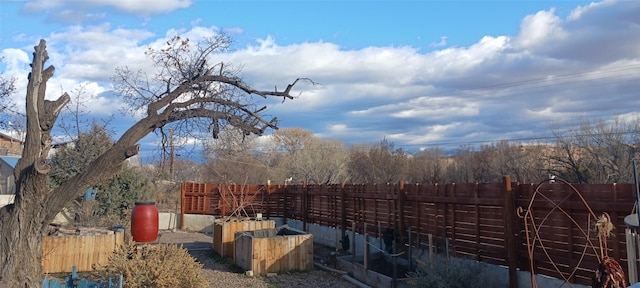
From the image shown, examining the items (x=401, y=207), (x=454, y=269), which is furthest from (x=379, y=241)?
(x=454, y=269)

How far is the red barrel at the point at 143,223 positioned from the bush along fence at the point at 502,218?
5782 millimetres

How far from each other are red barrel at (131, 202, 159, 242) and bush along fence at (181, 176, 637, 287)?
578 centimetres

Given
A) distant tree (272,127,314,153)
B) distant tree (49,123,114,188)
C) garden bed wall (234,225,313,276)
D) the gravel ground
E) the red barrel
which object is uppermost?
distant tree (272,127,314,153)

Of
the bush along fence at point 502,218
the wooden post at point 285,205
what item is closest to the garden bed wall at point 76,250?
the bush along fence at point 502,218

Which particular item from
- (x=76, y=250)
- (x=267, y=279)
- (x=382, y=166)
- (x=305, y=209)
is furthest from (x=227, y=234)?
(x=382, y=166)

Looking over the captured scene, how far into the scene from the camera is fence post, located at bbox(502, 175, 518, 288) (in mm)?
9047

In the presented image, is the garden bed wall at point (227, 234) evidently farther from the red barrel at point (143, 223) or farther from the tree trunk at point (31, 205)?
the tree trunk at point (31, 205)

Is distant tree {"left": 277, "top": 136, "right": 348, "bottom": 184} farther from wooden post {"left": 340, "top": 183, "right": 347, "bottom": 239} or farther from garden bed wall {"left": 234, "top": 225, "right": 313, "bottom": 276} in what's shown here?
garden bed wall {"left": 234, "top": 225, "right": 313, "bottom": 276}

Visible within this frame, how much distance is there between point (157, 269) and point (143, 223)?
510cm

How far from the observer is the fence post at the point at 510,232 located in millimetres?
9047

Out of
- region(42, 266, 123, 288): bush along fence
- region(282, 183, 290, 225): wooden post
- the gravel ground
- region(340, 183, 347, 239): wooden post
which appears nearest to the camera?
region(42, 266, 123, 288): bush along fence

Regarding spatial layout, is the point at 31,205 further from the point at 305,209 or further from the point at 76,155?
the point at 305,209

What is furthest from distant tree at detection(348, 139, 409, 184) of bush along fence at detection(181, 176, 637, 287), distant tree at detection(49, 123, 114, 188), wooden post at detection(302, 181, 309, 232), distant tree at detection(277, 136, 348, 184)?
distant tree at detection(49, 123, 114, 188)

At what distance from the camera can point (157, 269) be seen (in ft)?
27.8
